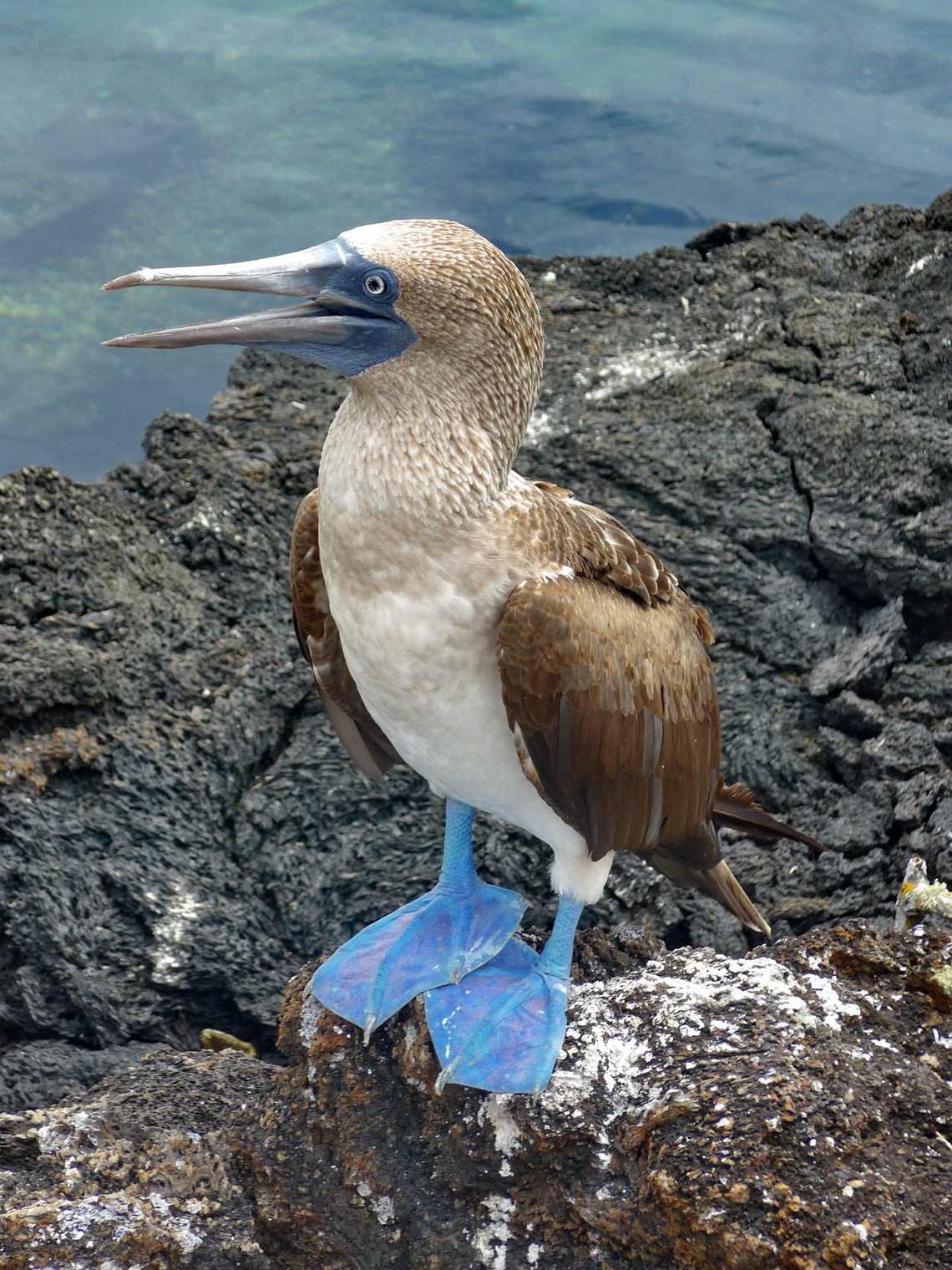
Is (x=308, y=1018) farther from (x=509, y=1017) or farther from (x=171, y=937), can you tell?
(x=171, y=937)

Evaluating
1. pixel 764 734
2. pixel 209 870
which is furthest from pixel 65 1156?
pixel 764 734

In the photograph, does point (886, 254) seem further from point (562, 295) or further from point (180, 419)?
point (180, 419)

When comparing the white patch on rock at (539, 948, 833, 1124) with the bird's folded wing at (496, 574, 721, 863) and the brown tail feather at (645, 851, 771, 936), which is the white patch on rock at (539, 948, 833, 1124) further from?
the brown tail feather at (645, 851, 771, 936)

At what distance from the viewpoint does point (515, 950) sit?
2.93m

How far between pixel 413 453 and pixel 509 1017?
128 cm

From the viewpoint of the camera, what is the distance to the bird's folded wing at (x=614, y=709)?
2387 millimetres

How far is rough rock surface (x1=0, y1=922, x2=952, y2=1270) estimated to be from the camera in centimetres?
201

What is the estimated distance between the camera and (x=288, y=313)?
7.74 ft

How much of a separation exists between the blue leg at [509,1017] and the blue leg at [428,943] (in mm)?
54

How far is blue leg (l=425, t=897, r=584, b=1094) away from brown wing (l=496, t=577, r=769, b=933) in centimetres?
32

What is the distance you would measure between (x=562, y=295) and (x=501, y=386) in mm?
2462

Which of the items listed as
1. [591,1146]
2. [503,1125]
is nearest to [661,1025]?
[591,1146]

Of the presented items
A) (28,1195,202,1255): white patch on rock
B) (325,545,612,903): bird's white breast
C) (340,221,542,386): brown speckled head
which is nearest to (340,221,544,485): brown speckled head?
(340,221,542,386): brown speckled head

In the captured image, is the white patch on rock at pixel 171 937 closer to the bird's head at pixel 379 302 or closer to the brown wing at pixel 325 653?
the brown wing at pixel 325 653
